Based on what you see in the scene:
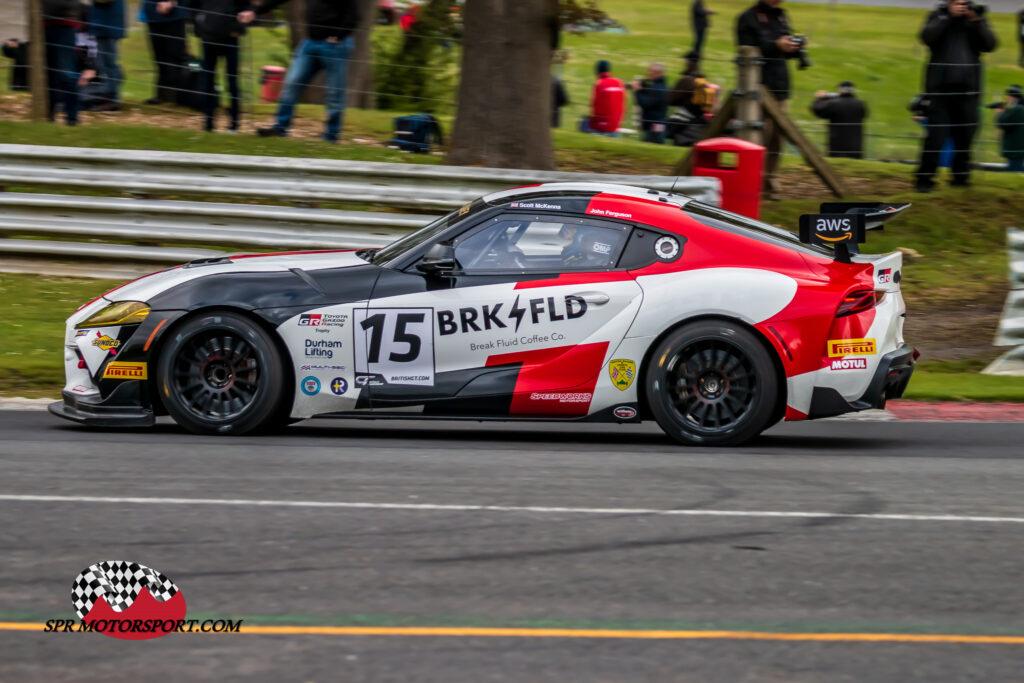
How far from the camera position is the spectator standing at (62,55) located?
48.9 feet

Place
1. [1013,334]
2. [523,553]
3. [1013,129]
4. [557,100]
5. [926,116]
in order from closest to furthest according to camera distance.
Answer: [523,553], [1013,334], [926,116], [1013,129], [557,100]

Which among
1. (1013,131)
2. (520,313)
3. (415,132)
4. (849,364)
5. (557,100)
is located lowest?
(849,364)

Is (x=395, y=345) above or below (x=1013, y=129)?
below

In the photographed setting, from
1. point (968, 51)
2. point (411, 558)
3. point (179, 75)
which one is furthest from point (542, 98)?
point (411, 558)

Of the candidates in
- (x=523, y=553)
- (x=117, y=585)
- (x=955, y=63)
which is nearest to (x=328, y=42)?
(x=955, y=63)

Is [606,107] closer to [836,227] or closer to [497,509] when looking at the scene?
[836,227]

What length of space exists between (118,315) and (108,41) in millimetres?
Answer: 9621

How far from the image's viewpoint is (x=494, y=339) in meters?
7.35

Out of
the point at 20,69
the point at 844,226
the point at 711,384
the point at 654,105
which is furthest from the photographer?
the point at 654,105

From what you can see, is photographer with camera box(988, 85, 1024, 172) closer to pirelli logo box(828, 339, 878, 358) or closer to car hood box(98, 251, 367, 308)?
pirelli logo box(828, 339, 878, 358)

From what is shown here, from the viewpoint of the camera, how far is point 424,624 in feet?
14.5

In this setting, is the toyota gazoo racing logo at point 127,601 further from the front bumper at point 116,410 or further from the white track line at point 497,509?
the front bumper at point 116,410

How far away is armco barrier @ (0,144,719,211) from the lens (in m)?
12.2

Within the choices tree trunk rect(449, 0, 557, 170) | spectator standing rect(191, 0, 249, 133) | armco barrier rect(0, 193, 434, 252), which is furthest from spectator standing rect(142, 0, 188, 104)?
tree trunk rect(449, 0, 557, 170)
